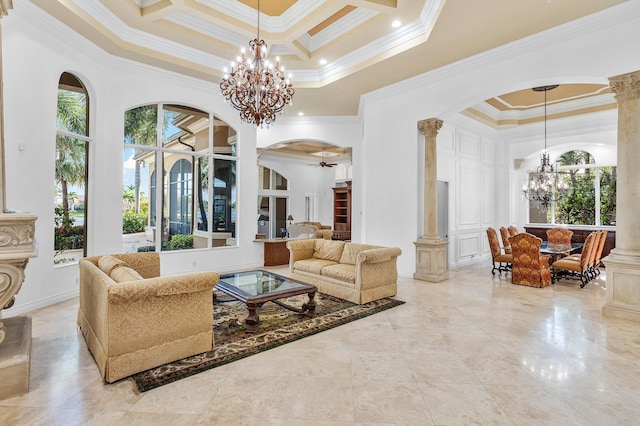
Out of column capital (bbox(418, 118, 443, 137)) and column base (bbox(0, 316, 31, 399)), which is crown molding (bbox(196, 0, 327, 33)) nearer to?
column capital (bbox(418, 118, 443, 137))

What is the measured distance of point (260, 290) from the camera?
409 cm

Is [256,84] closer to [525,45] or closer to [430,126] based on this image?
[430,126]

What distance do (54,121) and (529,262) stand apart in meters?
8.15

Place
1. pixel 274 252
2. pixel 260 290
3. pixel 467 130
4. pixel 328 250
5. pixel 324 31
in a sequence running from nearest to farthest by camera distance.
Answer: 1. pixel 260 290
2. pixel 324 31
3. pixel 328 250
4. pixel 274 252
5. pixel 467 130

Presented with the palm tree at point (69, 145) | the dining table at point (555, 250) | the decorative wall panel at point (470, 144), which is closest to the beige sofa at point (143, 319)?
the palm tree at point (69, 145)

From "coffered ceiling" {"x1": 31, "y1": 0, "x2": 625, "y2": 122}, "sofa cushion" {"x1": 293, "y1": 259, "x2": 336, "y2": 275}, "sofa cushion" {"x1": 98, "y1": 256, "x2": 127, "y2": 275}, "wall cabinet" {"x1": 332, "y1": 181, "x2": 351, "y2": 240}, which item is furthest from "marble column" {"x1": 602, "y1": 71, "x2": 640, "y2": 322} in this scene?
"wall cabinet" {"x1": 332, "y1": 181, "x2": 351, "y2": 240}

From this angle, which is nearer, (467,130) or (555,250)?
(555,250)

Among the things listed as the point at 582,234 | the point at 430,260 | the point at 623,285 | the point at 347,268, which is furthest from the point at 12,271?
the point at 582,234

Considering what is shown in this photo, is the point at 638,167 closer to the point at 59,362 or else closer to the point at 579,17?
the point at 579,17

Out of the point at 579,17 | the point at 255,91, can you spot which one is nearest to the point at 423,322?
the point at 255,91

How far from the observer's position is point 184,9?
4.62 m

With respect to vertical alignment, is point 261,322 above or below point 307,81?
below

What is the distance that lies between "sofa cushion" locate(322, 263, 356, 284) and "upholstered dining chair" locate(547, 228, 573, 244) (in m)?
5.49

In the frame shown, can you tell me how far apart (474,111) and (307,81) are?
4184 millimetres
